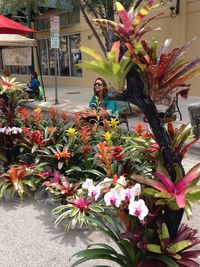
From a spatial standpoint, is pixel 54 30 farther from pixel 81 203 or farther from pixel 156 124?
pixel 156 124

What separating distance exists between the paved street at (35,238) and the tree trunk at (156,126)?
0.84 meters

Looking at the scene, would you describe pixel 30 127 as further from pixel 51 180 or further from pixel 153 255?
pixel 153 255

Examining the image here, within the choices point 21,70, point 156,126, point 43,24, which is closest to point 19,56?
point 43,24

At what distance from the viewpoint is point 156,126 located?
224 centimetres

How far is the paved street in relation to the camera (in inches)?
120

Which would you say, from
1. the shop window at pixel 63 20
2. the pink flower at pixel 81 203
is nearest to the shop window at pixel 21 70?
the shop window at pixel 63 20

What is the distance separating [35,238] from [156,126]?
6.01ft

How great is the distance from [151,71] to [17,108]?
3582 millimetres

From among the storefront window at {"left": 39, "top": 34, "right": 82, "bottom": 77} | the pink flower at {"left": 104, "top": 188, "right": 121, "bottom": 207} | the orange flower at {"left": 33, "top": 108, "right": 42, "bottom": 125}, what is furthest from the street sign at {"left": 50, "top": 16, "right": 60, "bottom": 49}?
the pink flower at {"left": 104, "top": 188, "right": 121, "bottom": 207}

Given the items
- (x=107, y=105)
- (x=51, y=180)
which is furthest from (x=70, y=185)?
(x=107, y=105)

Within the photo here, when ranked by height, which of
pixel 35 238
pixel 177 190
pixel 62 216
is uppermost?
pixel 177 190

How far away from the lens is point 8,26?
26.5 ft

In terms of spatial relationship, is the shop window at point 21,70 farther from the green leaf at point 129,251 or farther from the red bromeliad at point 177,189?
the red bromeliad at point 177,189

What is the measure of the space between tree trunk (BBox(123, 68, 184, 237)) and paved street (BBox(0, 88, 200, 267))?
84 centimetres
